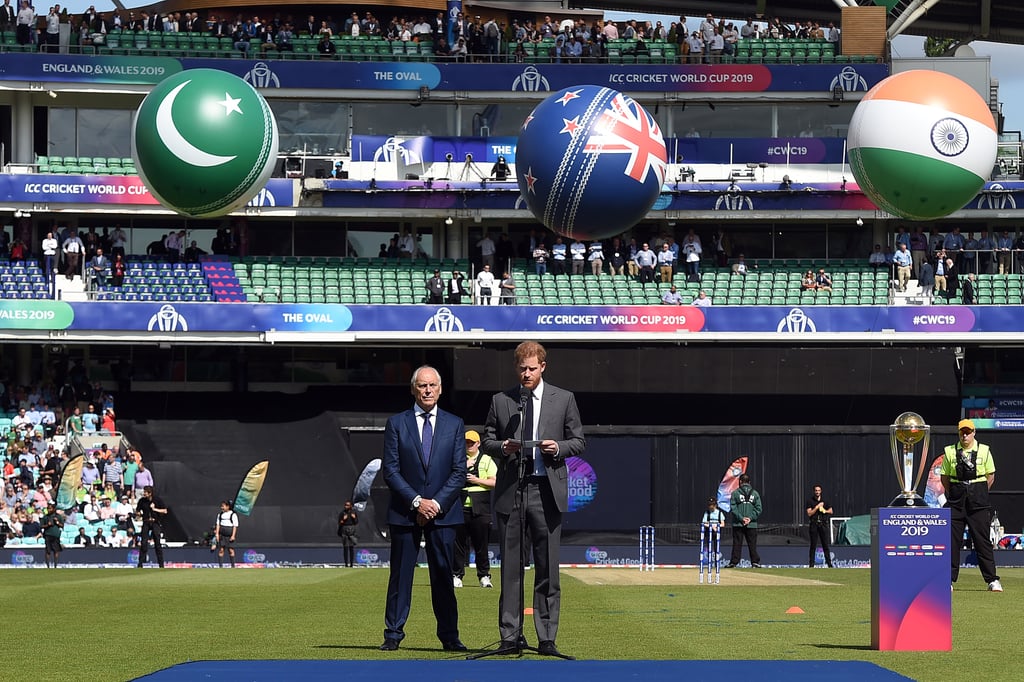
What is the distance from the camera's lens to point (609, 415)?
129 feet

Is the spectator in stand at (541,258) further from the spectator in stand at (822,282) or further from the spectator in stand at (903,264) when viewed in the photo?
the spectator in stand at (903,264)

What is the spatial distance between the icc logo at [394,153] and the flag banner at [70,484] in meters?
13.0

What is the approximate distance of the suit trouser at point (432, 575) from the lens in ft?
36.9

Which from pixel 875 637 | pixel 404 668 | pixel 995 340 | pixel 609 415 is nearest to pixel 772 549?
pixel 609 415

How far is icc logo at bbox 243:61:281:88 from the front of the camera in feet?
142

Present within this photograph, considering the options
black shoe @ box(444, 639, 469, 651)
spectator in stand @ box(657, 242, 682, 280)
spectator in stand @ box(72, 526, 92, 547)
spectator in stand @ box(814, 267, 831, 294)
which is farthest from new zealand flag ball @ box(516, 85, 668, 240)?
spectator in stand @ box(814, 267, 831, 294)

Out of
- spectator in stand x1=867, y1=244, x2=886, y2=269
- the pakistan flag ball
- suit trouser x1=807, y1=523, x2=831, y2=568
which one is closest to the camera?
the pakistan flag ball

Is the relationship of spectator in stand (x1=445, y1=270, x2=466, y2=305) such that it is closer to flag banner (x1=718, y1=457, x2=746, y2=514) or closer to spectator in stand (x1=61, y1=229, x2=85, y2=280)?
flag banner (x1=718, y1=457, x2=746, y2=514)

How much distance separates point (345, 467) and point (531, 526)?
93.5 ft

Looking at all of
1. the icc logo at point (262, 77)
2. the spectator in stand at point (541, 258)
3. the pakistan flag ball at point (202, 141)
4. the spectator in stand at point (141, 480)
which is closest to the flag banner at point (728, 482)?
the spectator in stand at point (541, 258)

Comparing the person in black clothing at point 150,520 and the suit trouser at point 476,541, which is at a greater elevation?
the suit trouser at point 476,541

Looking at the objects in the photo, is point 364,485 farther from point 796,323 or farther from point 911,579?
point 911,579

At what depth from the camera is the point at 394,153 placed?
44000mm

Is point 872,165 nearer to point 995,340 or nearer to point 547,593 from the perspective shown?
point 547,593
